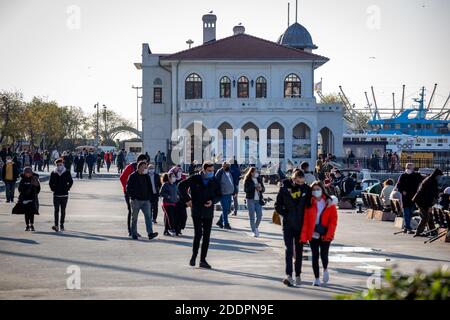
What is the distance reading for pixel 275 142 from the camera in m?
72.1

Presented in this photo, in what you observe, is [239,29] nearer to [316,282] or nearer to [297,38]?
[297,38]

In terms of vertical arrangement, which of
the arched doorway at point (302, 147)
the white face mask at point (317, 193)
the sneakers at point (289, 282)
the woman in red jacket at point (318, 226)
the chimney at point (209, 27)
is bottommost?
the sneakers at point (289, 282)

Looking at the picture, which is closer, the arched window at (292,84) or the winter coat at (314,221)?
the winter coat at (314,221)

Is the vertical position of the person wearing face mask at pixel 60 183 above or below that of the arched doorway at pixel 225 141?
below

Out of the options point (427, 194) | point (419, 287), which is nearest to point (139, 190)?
point (427, 194)

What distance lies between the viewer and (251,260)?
1811 centimetres

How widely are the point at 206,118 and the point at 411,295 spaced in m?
67.0

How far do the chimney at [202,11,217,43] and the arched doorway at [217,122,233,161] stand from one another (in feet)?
62.3

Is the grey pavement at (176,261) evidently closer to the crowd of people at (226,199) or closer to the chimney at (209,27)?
the crowd of people at (226,199)

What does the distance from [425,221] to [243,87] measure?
55.3 m

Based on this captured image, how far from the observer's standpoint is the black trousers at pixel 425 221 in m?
22.7

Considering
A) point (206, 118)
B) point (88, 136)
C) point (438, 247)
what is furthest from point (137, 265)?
point (88, 136)

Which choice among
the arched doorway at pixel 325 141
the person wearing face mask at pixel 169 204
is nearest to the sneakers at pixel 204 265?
the person wearing face mask at pixel 169 204

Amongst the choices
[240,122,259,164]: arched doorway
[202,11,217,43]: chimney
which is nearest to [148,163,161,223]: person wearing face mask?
[240,122,259,164]: arched doorway
